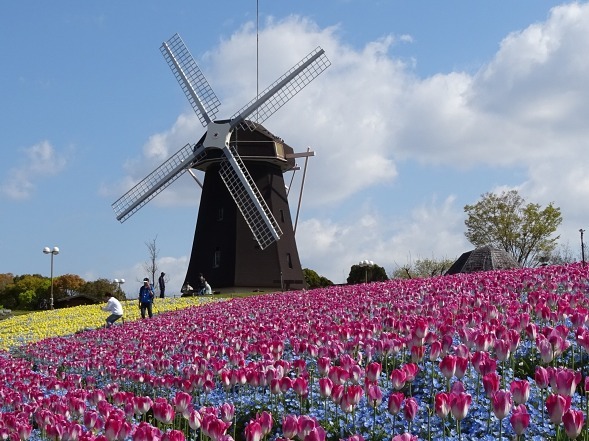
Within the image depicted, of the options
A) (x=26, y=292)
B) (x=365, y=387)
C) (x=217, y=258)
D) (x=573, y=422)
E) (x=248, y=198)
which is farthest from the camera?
(x=26, y=292)

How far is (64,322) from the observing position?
30.3 meters

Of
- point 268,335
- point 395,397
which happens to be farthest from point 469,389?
point 268,335

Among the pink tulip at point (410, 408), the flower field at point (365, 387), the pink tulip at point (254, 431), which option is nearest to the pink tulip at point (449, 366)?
the flower field at point (365, 387)

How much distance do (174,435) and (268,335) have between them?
6.53m

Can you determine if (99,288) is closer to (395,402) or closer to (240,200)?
(240,200)

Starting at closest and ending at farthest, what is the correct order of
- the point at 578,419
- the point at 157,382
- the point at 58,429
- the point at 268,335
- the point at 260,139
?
the point at 578,419 < the point at 58,429 < the point at 157,382 < the point at 268,335 < the point at 260,139

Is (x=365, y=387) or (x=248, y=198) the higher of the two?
(x=248, y=198)

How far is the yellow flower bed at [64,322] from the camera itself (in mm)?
25094

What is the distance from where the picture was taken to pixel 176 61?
4025 centimetres

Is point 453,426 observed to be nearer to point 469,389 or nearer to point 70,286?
point 469,389

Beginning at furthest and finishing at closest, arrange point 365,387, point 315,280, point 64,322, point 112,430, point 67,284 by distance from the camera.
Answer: point 67,284, point 315,280, point 64,322, point 365,387, point 112,430

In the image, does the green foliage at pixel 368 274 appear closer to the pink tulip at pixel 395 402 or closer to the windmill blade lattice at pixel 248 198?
the windmill blade lattice at pixel 248 198

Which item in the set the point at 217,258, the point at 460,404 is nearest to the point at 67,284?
the point at 217,258

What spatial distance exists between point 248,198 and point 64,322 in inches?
445
